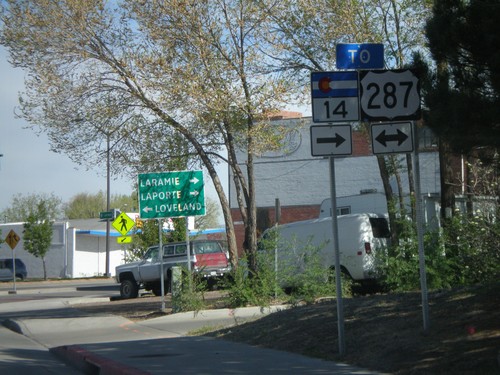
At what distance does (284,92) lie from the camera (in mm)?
18594

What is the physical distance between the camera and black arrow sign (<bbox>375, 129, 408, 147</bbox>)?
32.0 feet

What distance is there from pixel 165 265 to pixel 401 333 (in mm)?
18773

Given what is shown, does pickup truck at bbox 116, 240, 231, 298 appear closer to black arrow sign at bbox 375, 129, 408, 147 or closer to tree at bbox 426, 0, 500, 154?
black arrow sign at bbox 375, 129, 408, 147

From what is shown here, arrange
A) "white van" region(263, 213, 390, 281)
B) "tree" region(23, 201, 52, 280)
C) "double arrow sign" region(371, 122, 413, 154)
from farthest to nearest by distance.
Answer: "tree" region(23, 201, 52, 280) < "white van" region(263, 213, 390, 281) < "double arrow sign" region(371, 122, 413, 154)

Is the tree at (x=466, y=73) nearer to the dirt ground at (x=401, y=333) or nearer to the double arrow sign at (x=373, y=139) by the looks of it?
the double arrow sign at (x=373, y=139)

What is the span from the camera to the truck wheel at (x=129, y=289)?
2853 cm

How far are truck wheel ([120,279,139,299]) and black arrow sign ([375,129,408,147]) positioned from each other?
20.1m

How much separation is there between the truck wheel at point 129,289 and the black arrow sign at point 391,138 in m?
20.1

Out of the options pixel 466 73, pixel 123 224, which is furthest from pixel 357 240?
pixel 123 224

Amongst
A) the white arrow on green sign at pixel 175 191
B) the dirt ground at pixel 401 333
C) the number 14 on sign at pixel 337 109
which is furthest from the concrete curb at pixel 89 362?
the white arrow on green sign at pixel 175 191

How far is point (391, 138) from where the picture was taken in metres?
9.79

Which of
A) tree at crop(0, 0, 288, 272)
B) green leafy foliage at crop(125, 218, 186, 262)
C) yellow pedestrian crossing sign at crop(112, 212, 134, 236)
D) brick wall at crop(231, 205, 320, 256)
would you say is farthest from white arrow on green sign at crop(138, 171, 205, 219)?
brick wall at crop(231, 205, 320, 256)

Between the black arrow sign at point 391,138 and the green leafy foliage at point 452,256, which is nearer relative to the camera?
the black arrow sign at point 391,138

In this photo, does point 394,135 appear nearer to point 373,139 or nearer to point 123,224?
point 373,139
